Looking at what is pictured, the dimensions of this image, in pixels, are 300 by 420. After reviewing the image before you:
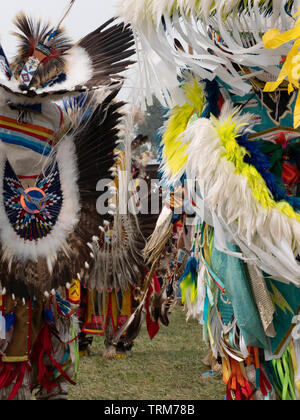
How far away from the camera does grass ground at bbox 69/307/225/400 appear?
3631 millimetres

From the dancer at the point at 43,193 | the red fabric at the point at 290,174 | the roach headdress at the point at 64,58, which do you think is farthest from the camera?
the roach headdress at the point at 64,58

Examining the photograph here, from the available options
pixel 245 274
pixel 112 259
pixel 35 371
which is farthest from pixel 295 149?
pixel 112 259

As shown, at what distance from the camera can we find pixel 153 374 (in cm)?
418

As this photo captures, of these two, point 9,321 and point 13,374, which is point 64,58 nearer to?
point 9,321

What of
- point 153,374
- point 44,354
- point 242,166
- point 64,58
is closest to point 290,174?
point 242,166

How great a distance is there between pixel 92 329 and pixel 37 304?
88.5 inches

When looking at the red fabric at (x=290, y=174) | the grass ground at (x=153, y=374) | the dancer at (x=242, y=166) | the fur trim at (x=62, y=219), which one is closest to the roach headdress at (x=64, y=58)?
the fur trim at (x=62, y=219)

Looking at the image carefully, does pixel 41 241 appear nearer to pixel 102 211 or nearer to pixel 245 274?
pixel 102 211

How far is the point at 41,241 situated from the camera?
8.50ft

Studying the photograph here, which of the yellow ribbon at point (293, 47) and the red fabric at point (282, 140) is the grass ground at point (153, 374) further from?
the yellow ribbon at point (293, 47)

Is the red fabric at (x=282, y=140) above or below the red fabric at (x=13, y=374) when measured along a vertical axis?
above

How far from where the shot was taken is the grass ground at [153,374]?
3631 mm

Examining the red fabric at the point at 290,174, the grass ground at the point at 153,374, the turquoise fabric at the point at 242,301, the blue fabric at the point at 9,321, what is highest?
the red fabric at the point at 290,174

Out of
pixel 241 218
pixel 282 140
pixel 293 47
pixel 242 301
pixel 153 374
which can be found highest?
pixel 293 47
